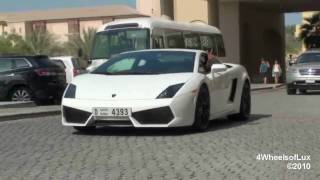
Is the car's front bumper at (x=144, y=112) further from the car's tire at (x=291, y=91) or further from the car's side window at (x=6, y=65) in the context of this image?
the car's tire at (x=291, y=91)

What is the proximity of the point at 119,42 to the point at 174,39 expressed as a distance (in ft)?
11.2

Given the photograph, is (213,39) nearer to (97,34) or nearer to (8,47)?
(97,34)

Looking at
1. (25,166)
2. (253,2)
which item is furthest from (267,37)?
(25,166)

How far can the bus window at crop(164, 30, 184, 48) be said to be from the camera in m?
27.8

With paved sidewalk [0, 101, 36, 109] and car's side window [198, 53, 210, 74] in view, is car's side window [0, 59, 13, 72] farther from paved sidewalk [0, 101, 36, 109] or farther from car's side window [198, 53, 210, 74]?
car's side window [198, 53, 210, 74]

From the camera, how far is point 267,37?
6200 cm

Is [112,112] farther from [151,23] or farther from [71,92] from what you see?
[151,23]

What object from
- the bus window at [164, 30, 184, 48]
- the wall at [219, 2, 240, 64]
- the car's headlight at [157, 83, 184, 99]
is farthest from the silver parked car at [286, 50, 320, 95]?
the wall at [219, 2, 240, 64]

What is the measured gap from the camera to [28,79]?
2039cm

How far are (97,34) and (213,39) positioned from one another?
851 cm

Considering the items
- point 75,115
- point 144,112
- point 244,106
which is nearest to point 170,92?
point 144,112

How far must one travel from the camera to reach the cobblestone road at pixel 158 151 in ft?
24.5

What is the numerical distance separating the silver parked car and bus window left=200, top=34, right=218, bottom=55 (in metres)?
4.79

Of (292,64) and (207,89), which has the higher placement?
(207,89)
